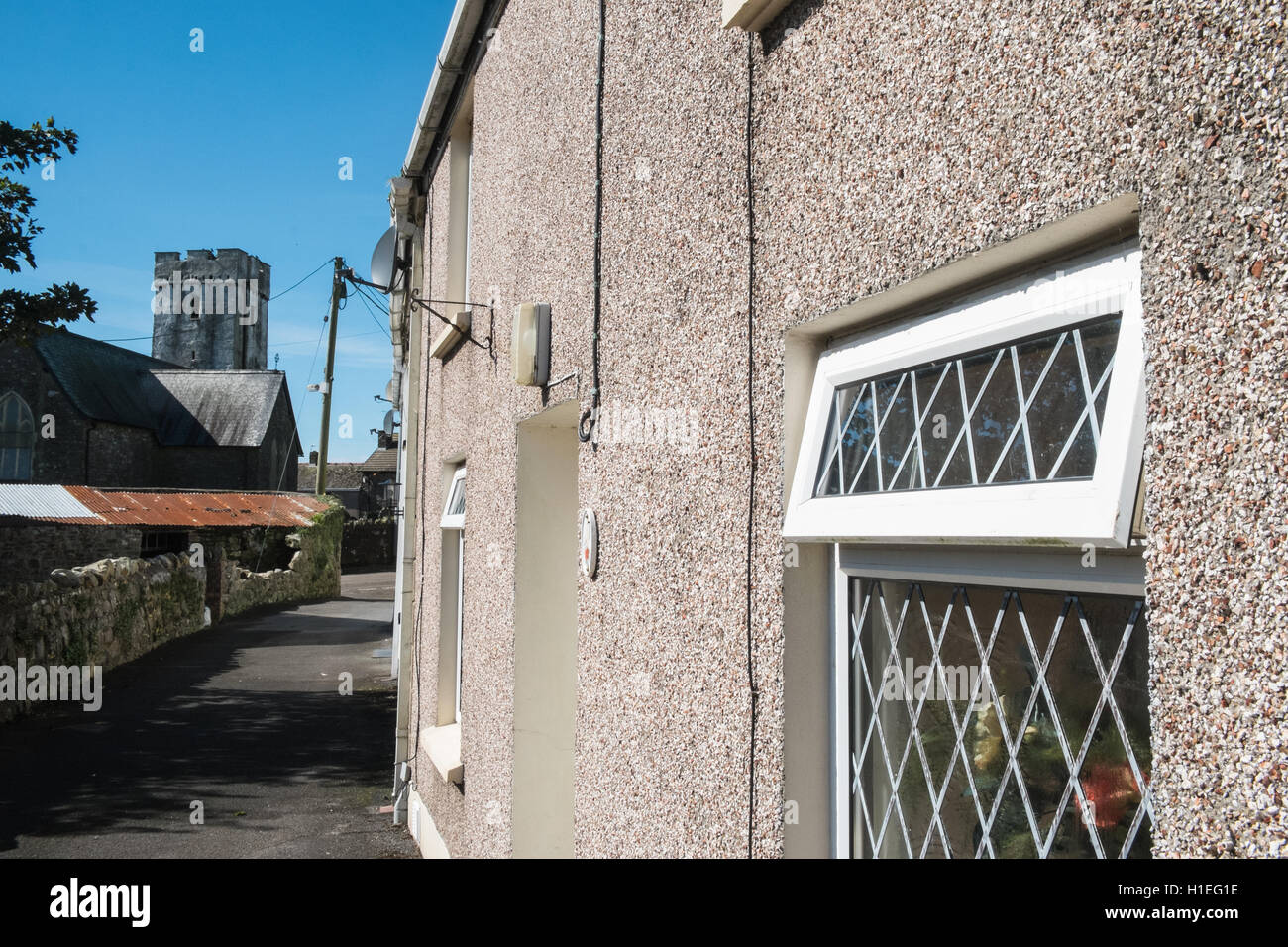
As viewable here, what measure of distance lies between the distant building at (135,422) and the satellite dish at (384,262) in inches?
1252

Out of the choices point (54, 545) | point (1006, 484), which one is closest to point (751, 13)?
point (1006, 484)

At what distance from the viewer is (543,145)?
14.2 ft

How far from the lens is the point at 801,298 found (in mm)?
2084

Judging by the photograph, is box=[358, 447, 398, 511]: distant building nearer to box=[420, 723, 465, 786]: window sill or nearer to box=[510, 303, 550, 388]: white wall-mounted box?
box=[420, 723, 465, 786]: window sill

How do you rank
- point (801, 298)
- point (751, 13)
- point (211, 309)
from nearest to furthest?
point (801, 298) → point (751, 13) → point (211, 309)

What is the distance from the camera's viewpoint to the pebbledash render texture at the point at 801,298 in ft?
3.73

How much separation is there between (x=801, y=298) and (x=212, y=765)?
959 centimetres

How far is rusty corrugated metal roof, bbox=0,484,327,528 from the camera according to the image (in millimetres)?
20531

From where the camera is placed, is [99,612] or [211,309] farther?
[211,309]

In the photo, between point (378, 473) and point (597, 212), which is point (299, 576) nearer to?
point (378, 473)

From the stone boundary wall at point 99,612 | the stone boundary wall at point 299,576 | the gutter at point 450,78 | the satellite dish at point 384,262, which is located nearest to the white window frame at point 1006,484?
the gutter at point 450,78

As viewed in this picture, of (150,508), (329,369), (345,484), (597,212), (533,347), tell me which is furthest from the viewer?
(345,484)

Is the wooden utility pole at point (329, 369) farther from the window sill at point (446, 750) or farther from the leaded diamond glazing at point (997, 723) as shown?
the leaded diamond glazing at point (997, 723)
